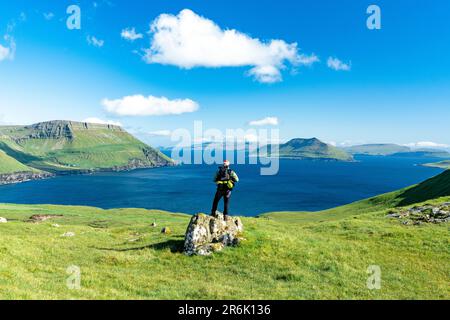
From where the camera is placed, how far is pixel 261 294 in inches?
640

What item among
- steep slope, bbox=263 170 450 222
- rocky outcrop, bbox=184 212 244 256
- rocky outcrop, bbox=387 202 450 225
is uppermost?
rocky outcrop, bbox=184 212 244 256

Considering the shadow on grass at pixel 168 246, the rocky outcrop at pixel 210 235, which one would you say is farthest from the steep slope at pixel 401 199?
the shadow on grass at pixel 168 246

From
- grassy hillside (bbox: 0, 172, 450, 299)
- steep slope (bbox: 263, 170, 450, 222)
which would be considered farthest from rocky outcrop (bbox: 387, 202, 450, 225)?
steep slope (bbox: 263, 170, 450, 222)

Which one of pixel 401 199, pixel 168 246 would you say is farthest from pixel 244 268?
pixel 401 199

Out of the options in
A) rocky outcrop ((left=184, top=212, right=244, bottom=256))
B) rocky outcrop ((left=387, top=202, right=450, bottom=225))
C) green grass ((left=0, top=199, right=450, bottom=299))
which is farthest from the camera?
rocky outcrop ((left=387, top=202, right=450, bottom=225))

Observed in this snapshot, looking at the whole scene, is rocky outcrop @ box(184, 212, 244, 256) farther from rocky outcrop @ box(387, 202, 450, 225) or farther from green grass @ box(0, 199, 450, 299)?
rocky outcrop @ box(387, 202, 450, 225)

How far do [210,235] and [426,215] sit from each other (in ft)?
101

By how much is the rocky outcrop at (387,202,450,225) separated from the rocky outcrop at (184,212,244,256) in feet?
83.5

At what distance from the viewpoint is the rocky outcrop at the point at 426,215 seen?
37.5 m

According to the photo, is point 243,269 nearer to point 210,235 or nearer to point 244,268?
point 244,268

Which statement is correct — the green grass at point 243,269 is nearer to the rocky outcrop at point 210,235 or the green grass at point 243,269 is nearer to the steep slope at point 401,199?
the rocky outcrop at point 210,235

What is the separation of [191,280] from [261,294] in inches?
191

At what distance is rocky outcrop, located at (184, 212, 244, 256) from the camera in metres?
24.2
